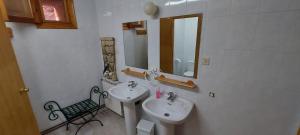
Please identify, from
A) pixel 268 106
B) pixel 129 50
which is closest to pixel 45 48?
pixel 129 50

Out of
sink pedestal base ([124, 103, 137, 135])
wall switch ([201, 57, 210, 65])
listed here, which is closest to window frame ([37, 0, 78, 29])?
sink pedestal base ([124, 103, 137, 135])

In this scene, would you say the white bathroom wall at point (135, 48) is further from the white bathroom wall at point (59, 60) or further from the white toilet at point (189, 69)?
the white bathroom wall at point (59, 60)

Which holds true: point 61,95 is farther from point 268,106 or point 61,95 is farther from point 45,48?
point 268,106

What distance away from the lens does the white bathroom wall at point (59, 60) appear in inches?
69.6

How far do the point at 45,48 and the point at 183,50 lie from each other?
6.67 ft

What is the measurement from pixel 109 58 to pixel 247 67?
6.62ft

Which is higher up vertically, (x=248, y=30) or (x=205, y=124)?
(x=248, y=30)

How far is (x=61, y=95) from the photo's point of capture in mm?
2172

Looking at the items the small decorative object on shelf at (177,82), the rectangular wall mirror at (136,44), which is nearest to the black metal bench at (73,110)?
the rectangular wall mirror at (136,44)

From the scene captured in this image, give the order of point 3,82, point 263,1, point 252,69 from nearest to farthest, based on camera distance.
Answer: point 263,1 → point 252,69 → point 3,82

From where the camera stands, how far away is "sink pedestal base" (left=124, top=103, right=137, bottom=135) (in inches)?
68.6

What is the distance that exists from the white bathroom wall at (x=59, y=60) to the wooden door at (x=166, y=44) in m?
1.53

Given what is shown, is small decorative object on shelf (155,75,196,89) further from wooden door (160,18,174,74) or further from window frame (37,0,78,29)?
window frame (37,0,78,29)

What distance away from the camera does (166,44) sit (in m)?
Answer: 1.53
